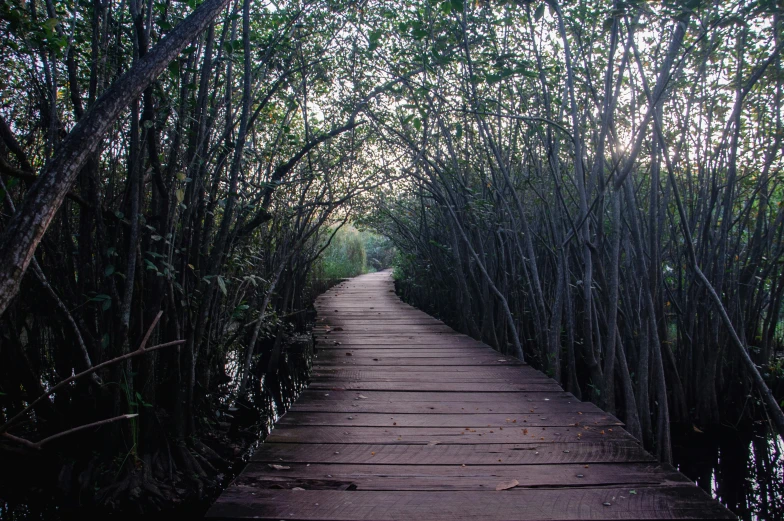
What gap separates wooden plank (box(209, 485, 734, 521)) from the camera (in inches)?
58.5

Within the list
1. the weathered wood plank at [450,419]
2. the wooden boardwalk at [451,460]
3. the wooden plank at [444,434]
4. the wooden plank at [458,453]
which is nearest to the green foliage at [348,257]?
the wooden boardwalk at [451,460]

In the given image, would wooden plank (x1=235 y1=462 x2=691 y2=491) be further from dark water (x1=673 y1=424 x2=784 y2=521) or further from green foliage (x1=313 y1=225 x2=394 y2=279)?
green foliage (x1=313 y1=225 x2=394 y2=279)

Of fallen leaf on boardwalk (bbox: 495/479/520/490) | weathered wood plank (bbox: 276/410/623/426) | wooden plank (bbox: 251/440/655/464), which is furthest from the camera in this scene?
weathered wood plank (bbox: 276/410/623/426)

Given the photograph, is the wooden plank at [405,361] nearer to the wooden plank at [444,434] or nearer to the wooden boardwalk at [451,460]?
the wooden boardwalk at [451,460]

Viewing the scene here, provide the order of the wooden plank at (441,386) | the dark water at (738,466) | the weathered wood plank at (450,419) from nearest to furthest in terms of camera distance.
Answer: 1. the weathered wood plank at (450,419)
2. the wooden plank at (441,386)
3. the dark water at (738,466)

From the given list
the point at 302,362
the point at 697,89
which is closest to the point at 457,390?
the point at 697,89

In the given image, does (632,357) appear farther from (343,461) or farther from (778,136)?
(343,461)

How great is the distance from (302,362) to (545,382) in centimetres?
518

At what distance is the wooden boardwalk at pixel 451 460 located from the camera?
5.02ft

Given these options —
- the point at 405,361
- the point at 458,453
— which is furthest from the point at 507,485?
the point at 405,361

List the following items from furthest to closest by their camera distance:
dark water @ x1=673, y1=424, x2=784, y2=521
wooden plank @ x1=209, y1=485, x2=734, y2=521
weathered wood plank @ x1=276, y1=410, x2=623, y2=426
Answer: dark water @ x1=673, y1=424, x2=784, y2=521 → weathered wood plank @ x1=276, y1=410, x2=623, y2=426 → wooden plank @ x1=209, y1=485, x2=734, y2=521

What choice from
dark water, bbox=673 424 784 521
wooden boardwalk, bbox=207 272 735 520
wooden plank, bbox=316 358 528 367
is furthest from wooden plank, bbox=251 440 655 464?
dark water, bbox=673 424 784 521

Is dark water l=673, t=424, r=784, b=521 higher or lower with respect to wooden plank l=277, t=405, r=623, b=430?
lower

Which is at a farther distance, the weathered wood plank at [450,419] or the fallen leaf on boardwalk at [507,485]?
the weathered wood plank at [450,419]
